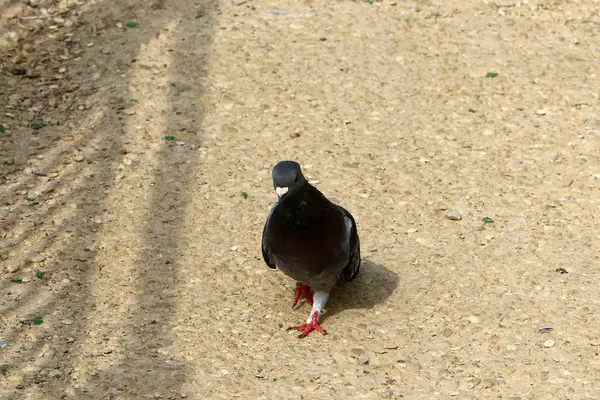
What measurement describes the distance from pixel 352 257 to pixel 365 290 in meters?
0.56

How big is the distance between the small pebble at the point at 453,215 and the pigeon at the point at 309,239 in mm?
1420

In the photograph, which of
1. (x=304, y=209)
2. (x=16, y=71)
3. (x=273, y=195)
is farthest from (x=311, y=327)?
(x=16, y=71)

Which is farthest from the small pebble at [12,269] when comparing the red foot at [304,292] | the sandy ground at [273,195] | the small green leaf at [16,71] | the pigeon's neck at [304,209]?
the small green leaf at [16,71]

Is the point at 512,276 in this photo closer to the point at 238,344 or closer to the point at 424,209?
the point at 424,209

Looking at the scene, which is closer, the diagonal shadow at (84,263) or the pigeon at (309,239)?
the diagonal shadow at (84,263)

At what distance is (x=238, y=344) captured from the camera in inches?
216

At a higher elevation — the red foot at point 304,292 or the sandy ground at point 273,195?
the sandy ground at point 273,195

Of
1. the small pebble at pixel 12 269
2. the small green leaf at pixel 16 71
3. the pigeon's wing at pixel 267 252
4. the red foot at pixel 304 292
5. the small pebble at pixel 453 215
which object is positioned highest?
the pigeon's wing at pixel 267 252

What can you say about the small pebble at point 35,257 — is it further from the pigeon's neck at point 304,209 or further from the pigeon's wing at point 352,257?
the pigeon's wing at point 352,257

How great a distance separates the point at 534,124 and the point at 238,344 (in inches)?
154

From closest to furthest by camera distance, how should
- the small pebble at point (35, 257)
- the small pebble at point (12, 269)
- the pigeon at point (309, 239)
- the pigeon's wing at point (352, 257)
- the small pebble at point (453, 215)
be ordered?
the pigeon at point (309, 239), the pigeon's wing at point (352, 257), the small pebble at point (12, 269), the small pebble at point (35, 257), the small pebble at point (453, 215)

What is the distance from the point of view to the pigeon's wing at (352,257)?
219 inches

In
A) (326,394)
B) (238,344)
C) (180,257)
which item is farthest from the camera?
(180,257)

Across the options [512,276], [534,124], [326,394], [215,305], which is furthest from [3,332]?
[534,124]
